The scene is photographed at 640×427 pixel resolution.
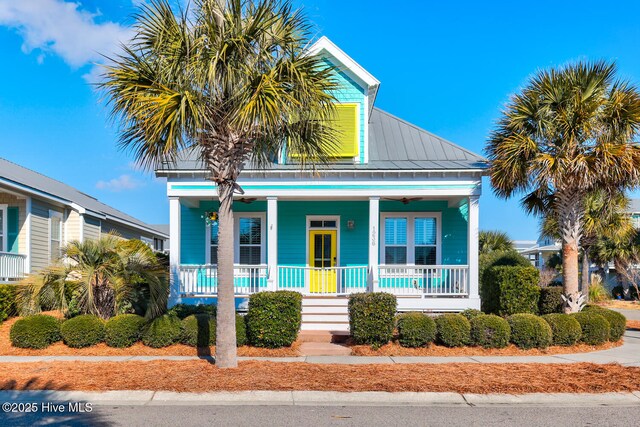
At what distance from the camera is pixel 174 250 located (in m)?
13.4

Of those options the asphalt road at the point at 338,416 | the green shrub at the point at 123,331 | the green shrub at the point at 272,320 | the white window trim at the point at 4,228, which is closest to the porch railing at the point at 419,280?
the green shrub at the point at 272,320

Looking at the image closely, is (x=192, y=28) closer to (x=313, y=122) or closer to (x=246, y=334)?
(x=313, y=122)

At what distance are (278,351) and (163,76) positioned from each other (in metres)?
5.83

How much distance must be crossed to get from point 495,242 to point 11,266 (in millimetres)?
18491

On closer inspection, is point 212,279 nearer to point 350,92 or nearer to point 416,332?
point 416,332

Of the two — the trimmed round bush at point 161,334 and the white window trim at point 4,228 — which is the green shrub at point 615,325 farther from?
the white window trim at point 4,228

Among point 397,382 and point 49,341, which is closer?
point 397,382

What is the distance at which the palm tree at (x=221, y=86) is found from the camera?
7.47 meters

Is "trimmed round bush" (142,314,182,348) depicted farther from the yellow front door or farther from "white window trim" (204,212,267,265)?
the yellow front door

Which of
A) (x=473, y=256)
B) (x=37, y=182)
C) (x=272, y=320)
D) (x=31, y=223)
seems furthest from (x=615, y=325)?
(x=37, y=182)

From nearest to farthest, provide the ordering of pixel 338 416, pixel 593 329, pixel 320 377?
pixel 338 416 < pixel 320 377 < pixel 593 329

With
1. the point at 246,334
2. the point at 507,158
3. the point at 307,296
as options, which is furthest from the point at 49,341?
the point at 507,158

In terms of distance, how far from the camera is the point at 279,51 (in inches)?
316

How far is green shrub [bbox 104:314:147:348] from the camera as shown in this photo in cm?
1041
